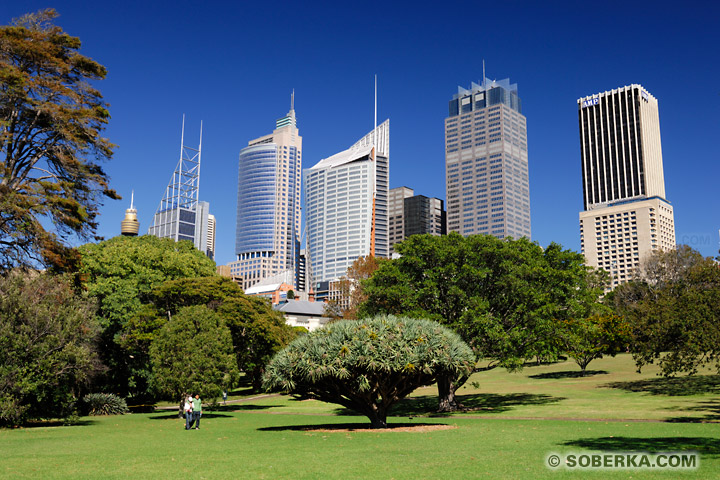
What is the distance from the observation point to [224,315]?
131ft

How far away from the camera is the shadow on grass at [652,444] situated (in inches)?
568

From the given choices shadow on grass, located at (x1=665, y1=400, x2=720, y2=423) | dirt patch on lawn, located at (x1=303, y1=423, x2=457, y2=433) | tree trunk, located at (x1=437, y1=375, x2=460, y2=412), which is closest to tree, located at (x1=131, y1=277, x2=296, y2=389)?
tree trunk, located at (x1=437, y1=375, x2=460, y2=412)

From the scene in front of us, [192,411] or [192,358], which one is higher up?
[192,358]

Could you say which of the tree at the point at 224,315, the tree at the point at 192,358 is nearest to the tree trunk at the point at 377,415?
the tree at the point at 192,358

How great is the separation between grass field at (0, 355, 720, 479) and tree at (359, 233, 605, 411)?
3.70m

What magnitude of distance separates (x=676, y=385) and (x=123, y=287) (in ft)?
128

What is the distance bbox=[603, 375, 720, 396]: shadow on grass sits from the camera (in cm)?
3441

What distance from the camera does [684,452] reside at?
45.0 ft

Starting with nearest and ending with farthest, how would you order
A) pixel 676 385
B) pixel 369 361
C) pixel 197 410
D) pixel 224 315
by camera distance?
pixel 369 361 < pixel 197 410 < pixel 676 385 < pixel 224 315

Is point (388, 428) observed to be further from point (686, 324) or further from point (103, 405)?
point (103, 405)

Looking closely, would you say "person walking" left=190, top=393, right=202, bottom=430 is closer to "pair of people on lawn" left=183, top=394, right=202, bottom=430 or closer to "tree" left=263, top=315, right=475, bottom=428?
"pair of people on lawn" left=183, top=394, right=202, bottom=430

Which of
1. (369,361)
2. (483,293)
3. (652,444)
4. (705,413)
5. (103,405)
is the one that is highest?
(483,293)

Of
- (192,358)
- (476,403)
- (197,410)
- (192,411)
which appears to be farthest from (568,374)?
(192,411)

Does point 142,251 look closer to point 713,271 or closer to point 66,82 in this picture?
point 66,82
